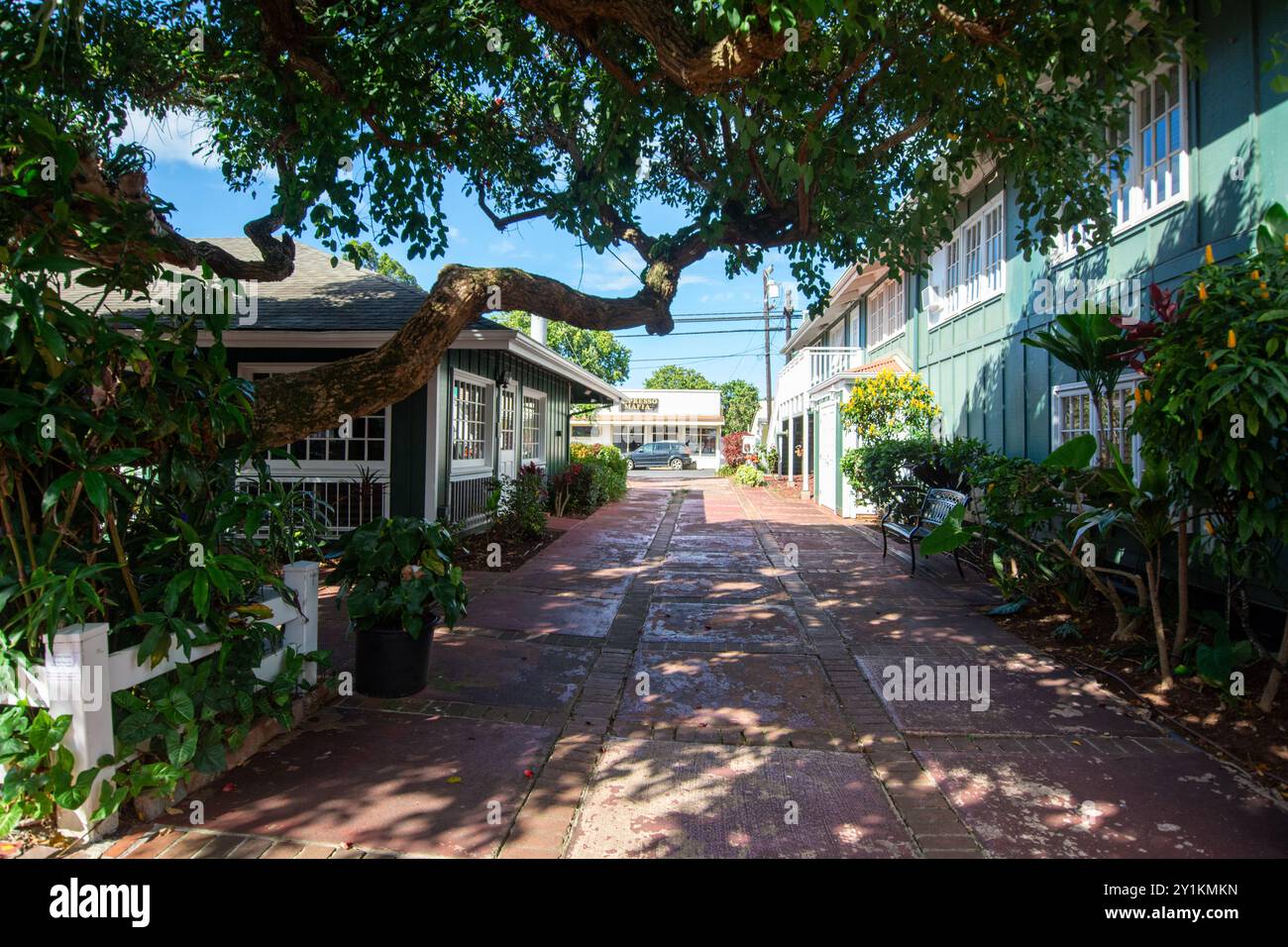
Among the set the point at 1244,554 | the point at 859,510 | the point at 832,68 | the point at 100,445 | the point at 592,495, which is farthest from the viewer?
the point at 592,495

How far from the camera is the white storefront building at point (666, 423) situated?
46.0 meters

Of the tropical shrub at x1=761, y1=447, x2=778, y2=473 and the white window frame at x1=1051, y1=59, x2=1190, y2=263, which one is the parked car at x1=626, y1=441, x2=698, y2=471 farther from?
the white window frame at x1=1051, y1=59, x2=1190, y2=263

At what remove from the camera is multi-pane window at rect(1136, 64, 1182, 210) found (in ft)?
22.8

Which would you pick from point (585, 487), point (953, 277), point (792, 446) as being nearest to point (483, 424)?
point (585, 487)

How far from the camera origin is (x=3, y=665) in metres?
2.93

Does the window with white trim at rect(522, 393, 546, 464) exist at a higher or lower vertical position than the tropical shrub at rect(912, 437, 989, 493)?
higher

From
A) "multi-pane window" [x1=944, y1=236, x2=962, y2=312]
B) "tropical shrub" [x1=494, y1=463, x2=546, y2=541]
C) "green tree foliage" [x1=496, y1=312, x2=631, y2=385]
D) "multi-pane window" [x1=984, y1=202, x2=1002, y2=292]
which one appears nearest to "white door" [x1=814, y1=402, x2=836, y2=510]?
"multi-pane window" [x1=944, y1=236, x2=962, y2=312]

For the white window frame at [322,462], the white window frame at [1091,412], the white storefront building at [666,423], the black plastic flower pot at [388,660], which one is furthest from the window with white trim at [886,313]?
the white storefront building at [666,423]

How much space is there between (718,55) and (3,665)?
508 cm

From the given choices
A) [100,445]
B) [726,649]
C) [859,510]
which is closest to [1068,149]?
[726,649]

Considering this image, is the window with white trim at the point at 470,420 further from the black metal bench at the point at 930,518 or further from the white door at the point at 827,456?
the white door at the point at 827,456

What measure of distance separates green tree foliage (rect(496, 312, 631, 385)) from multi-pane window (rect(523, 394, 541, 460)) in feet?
62.1
